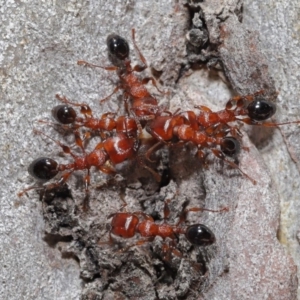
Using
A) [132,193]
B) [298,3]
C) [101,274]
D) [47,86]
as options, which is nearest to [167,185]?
[132,193]

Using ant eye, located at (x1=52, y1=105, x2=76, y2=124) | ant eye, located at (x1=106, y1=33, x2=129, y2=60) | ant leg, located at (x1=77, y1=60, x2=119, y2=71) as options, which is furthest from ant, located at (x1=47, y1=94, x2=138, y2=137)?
ant eye, located at (x1=106, y1=33, x2=129, y2=60)

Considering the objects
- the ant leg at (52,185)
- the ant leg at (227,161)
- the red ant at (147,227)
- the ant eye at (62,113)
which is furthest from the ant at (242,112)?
A: the ant leg at (52,185)

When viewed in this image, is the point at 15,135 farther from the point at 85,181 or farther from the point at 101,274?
the point at 101,274

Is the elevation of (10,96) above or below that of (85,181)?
above

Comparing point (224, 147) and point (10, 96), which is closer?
point (10, 96)

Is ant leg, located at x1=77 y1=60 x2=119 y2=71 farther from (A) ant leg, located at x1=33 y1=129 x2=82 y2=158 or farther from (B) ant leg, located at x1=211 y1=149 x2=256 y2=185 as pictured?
(B) ant leg, located at x1=211 y1=149 x2=256 y2=185

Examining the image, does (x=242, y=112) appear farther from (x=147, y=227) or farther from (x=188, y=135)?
(x=147, y=227)

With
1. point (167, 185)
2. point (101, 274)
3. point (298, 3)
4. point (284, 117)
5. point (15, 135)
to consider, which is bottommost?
point (101, 274)
